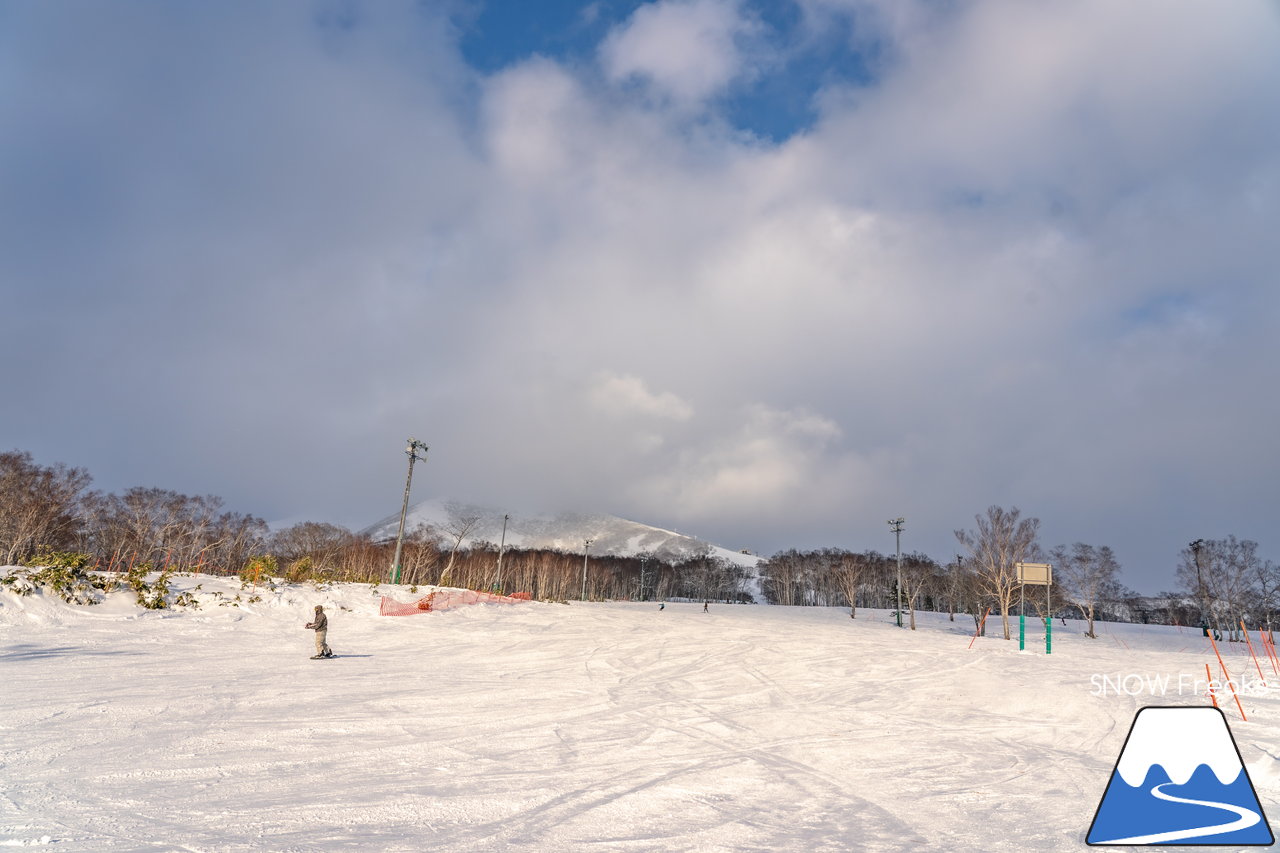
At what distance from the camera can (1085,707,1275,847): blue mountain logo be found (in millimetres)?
4660

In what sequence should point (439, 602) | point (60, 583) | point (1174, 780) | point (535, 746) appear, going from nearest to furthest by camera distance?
point (1174, 780)
point (535, 746)
point (60, 583)
point (439, 602)

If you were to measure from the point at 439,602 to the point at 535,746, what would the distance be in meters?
26.5

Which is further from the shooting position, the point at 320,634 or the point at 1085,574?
the point at 1085,574

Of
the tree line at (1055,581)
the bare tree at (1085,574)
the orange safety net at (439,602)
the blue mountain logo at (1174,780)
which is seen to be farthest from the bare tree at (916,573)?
the blue mountain logo at (1174,780)

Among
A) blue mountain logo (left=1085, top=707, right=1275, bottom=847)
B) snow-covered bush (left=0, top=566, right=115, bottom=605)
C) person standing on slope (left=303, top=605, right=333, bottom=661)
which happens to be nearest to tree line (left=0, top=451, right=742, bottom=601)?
snow-covered bush (left=0, top=566, right=115, bottom=605)

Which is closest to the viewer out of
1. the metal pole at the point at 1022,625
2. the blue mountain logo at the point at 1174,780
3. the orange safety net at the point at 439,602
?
the blue mountain logo at the point at 1174,780

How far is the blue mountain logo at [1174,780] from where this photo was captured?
4.66m

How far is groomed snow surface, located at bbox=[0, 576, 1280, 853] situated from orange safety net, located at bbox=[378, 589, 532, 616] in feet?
31.6

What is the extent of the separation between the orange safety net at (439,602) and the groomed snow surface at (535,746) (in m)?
9.62

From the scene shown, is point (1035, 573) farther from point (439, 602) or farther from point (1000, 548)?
point (439, 602)

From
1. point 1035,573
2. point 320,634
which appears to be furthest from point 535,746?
point 1035,573

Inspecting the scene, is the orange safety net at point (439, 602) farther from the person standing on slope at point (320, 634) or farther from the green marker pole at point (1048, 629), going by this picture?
the green marker pole at point (1048, 629)

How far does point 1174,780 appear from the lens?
477 centimetres

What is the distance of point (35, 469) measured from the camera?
61.6 meters
